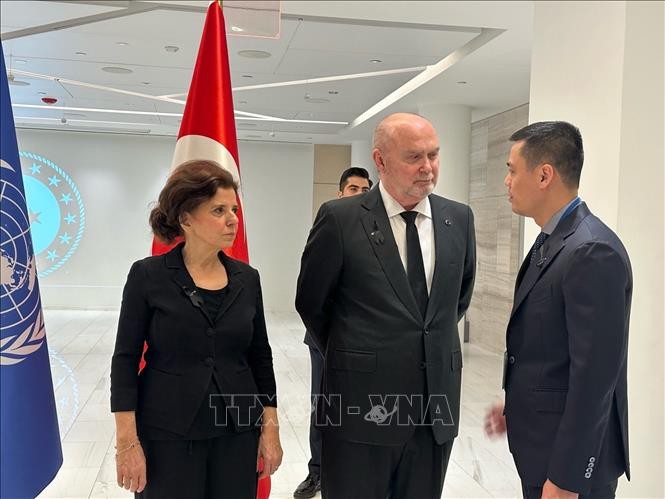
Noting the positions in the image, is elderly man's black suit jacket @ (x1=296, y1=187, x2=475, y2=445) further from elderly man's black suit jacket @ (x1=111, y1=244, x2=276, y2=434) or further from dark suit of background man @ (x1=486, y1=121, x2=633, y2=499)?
elderly man's black suit jacket @ (x1=111, y1=244, x2=276, y2=434)

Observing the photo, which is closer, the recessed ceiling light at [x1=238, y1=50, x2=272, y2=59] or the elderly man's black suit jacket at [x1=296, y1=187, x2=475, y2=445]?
the elderly man's black suit jacket at [x1=296, y1=187, x2=475, y2=445]

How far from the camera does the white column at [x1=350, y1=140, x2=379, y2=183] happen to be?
1303cm

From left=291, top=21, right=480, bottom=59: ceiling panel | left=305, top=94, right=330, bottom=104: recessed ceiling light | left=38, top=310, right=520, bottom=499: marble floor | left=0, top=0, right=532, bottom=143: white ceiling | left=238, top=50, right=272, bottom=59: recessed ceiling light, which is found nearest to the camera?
left=38, top=310, right=520, bottom=499: marble floor

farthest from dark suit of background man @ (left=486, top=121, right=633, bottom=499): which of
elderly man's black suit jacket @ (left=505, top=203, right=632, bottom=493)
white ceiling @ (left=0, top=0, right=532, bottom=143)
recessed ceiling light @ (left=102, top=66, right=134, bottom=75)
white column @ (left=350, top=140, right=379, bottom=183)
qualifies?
white column @ (left=350, top=140, right=379, bottom=183)

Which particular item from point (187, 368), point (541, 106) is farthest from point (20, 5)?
point (187, 368)

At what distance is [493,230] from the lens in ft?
31.2

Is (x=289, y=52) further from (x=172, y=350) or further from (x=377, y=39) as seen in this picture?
(x=172, y=350)

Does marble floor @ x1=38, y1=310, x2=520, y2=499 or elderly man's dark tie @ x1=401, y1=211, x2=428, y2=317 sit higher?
elderly man's dark tie @ x1=401, y1=211, x2=428, y2=317

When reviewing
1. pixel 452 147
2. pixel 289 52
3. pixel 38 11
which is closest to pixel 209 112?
pixel 38 11

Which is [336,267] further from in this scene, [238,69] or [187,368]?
[238,69]

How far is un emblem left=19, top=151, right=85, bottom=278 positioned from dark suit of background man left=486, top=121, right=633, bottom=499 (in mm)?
12859

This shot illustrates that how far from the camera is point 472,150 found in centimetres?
1036

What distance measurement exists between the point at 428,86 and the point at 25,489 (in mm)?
6658

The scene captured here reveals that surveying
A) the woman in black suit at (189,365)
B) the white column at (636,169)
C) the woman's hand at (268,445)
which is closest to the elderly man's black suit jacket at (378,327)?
the woman's hand at (268,445)
